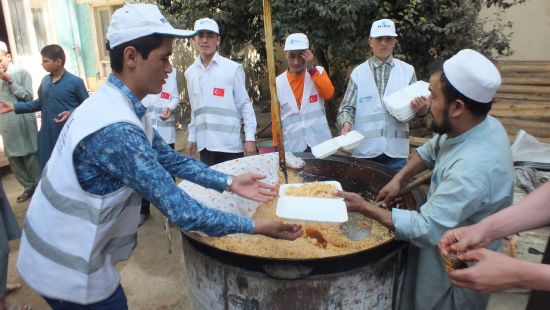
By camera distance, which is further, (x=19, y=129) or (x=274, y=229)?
(x=19, y=129)

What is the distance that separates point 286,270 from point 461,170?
0.89 meters

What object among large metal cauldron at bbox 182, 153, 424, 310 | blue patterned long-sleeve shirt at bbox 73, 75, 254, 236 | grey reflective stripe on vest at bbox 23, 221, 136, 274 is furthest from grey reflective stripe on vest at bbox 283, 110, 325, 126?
grey reflective stripe on vest at bbox 23, 221, 136, 274

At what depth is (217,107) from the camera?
3832mm

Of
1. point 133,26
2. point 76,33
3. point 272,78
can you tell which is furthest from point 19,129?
point 76,33

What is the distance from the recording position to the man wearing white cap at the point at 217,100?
381 centimetres

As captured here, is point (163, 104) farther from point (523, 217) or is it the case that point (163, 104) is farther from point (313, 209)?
point (523, 217)

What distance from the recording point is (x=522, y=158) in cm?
388

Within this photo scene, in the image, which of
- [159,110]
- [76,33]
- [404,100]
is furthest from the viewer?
[76,33]

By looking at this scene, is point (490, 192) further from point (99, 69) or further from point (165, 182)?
point (99, 69)

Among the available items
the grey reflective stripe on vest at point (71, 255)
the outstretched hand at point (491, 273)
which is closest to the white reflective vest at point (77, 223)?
the grey reflective stripe on vest at point (71, 255)

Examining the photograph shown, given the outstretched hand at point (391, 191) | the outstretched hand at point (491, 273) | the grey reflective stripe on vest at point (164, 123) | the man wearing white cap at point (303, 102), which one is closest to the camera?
the outstretched hand at point (491, 273)

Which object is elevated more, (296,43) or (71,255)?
(296,43)

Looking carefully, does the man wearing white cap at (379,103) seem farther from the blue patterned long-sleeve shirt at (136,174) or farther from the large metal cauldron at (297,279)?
the blue patterned long-sleeve shirt at (136,174)

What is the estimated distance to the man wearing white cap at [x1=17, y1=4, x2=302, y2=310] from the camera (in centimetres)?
145
